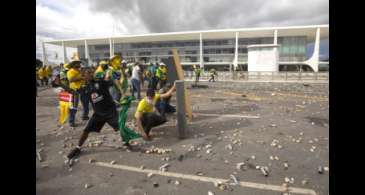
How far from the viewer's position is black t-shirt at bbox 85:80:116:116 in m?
4.31

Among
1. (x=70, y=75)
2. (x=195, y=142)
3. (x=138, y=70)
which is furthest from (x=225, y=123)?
(x=138, y=70)

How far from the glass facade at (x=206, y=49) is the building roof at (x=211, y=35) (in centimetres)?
231

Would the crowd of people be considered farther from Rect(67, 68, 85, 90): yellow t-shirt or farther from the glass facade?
the glass facade

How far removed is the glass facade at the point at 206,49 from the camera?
57.9 m

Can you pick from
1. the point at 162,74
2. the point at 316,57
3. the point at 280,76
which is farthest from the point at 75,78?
the point at 316,57

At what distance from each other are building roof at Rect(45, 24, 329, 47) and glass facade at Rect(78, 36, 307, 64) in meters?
2.31

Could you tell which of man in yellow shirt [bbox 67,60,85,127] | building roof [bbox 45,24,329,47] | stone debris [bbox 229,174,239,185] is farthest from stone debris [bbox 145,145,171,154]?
building roof [bbox 45,24,329,47]

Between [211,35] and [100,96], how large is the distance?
58.4m

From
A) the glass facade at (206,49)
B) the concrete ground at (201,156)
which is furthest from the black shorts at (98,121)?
the glass facade at (206,49)

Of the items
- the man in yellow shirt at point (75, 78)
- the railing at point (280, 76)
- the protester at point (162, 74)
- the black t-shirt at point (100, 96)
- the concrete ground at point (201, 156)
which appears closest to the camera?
the concrete ground at point (201, 156)

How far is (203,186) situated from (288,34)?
62.7 metres

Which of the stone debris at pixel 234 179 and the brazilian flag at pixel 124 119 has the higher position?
the brazilian flag at pixel 124 119

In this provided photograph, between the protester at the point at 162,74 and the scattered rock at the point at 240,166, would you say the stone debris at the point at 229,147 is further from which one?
the protester at the point at 162,74

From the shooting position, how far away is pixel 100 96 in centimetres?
434
